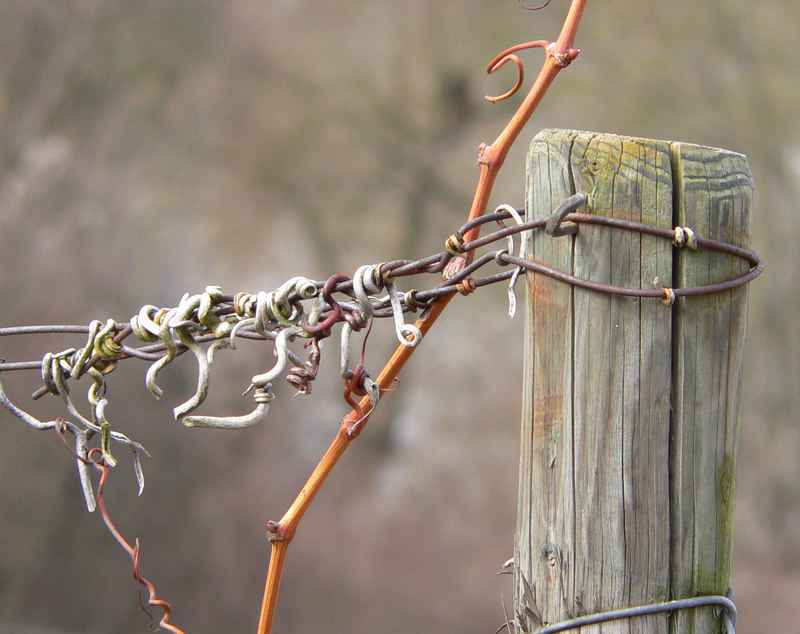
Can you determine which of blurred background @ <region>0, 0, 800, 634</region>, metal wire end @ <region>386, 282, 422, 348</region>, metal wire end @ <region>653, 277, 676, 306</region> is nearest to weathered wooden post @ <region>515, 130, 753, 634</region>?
metal wire end @ <region>653, 277, 676, 306</region>

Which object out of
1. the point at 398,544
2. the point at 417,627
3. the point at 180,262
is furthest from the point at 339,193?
the point at 417,627

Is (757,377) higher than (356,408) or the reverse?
higher

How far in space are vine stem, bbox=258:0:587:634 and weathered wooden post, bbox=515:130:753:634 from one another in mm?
91

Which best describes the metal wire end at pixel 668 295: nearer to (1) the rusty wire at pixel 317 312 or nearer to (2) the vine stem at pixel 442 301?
(1) the rusty wire at pixel 317 312

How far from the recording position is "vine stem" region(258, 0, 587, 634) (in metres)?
0.79

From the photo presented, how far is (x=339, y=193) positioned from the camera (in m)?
3.79

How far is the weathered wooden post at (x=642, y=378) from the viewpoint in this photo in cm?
71

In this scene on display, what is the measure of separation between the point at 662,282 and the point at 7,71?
4081 mm

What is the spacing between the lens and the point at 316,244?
12.4 feet

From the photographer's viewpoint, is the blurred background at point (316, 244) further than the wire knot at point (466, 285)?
Yes

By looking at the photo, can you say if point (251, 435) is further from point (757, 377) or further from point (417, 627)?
point (757, 377)

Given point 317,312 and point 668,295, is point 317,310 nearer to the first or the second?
point 317,312

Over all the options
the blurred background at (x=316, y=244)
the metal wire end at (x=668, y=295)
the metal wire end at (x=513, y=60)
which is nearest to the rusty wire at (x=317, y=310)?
the metal wire end at (x=668, y=295)

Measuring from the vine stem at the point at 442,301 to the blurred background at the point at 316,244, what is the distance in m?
2.75
